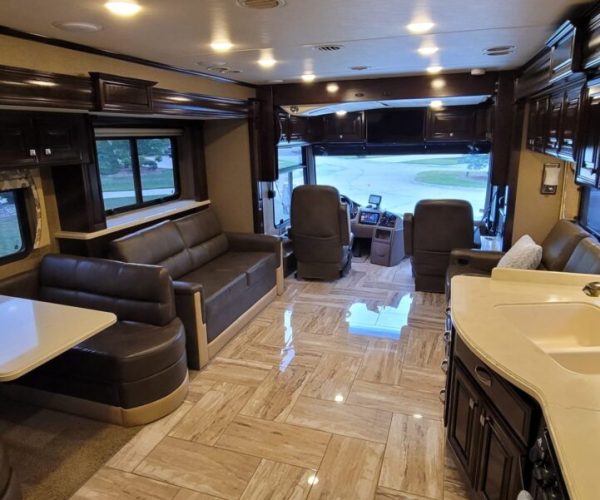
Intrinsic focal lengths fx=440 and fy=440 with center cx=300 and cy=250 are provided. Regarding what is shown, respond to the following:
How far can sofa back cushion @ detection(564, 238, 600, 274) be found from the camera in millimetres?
2740

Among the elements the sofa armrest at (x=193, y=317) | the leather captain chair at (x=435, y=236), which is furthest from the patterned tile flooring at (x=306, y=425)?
the leather captain chair at (x=435, y=236)

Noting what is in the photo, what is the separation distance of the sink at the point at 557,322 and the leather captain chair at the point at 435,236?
237 cm

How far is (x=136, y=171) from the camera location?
4191mm

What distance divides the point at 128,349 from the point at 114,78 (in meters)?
1.71

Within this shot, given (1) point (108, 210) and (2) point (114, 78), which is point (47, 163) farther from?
(1) point (108, 210)

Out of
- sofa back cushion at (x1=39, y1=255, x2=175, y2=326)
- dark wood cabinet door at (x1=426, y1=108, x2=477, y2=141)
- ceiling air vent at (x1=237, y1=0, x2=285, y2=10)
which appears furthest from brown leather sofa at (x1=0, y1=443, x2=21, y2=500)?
dark wood cabinet door at (x1=426, y1=108, x2=477, y2=141)

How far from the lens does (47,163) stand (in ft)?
9.09

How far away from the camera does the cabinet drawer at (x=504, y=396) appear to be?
1.50 m

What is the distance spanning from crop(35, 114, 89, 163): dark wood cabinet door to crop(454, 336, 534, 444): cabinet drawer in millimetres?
2669

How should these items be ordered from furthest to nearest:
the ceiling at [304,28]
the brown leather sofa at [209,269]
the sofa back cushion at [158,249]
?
the sofa back cushion at [158,249], the brown leather sofa at [209,269], the ceiling at [304,28]

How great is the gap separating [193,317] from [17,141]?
1.55 meters

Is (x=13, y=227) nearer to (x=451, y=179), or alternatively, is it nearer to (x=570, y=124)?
(x=570, y=124)

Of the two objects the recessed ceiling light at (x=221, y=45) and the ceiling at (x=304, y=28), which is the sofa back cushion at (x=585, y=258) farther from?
the recessed ceiling light at (x=221, y=45)

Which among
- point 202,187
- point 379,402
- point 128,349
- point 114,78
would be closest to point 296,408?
point 379,402
